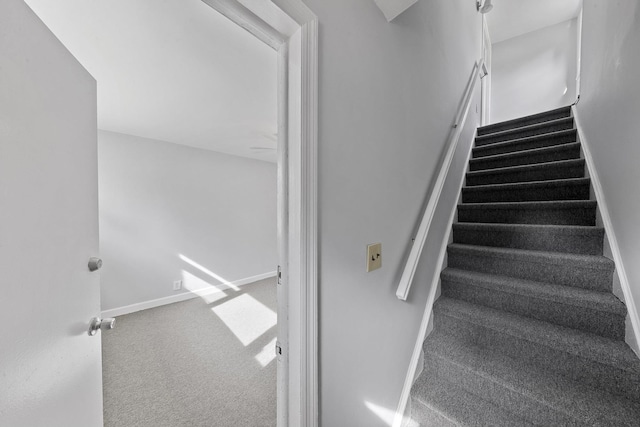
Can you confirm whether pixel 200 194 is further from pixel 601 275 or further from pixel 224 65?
pixel 601 275

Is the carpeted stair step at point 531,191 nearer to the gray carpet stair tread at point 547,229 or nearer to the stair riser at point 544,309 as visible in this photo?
the gray carpet stair tread at point 547,229

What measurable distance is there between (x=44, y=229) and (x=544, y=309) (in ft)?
7.00

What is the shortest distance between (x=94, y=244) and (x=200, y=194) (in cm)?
306

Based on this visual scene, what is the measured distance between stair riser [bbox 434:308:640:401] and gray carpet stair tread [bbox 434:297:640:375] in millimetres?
21

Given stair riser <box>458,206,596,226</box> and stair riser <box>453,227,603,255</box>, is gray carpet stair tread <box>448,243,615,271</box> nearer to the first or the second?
stair riser <box>453,227,603,255</box>

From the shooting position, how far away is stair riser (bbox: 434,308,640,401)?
102cm

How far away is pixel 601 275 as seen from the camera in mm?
1313

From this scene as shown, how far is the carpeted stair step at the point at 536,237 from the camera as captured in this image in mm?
1465

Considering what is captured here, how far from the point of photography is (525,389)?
109cm

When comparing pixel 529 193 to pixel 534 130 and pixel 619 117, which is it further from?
pixel 534 130

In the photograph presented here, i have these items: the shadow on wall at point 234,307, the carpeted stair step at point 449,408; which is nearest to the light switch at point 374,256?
the carpeted stair step at point 449,408

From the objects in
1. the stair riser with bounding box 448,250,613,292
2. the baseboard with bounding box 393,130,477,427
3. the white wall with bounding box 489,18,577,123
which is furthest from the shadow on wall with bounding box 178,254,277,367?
the white wall with bounding box 489,18,577,123

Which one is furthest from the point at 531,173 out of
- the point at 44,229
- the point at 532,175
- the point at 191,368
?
the point at 191,368

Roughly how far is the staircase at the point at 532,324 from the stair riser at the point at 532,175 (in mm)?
10
